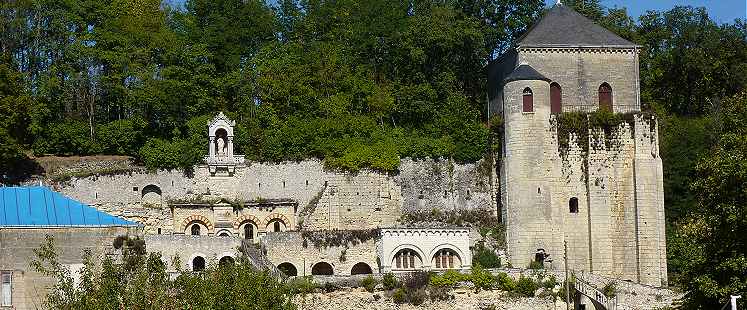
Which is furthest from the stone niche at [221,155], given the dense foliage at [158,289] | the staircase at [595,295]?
the dense foliage at [158,289]

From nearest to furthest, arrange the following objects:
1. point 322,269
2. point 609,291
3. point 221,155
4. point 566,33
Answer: point 609,291
point 322,269
point 221,155
point 566,33

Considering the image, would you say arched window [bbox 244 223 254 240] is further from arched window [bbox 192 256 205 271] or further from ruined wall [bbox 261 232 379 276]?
arched window [bbox 192 256 205 271]

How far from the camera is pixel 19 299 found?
38156 millimetres

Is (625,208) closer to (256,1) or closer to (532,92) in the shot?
(532,92)

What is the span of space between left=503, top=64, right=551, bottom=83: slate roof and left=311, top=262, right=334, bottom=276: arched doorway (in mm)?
9998

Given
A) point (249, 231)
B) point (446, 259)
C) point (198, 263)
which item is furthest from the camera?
point (249, 231)

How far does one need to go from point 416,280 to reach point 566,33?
13.4m

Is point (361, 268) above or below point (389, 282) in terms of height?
above

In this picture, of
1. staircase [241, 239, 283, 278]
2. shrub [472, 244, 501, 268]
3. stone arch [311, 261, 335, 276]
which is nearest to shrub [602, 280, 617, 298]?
shrub [472, 244, 501, 268]

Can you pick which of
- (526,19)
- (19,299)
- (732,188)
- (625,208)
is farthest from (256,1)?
(732,188)

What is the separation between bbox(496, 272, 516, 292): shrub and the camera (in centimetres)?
4647

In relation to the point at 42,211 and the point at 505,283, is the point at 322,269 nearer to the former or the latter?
the point at 505,283

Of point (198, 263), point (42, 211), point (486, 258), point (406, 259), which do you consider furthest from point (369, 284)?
point (42, 211)

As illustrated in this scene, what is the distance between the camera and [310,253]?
164ft
